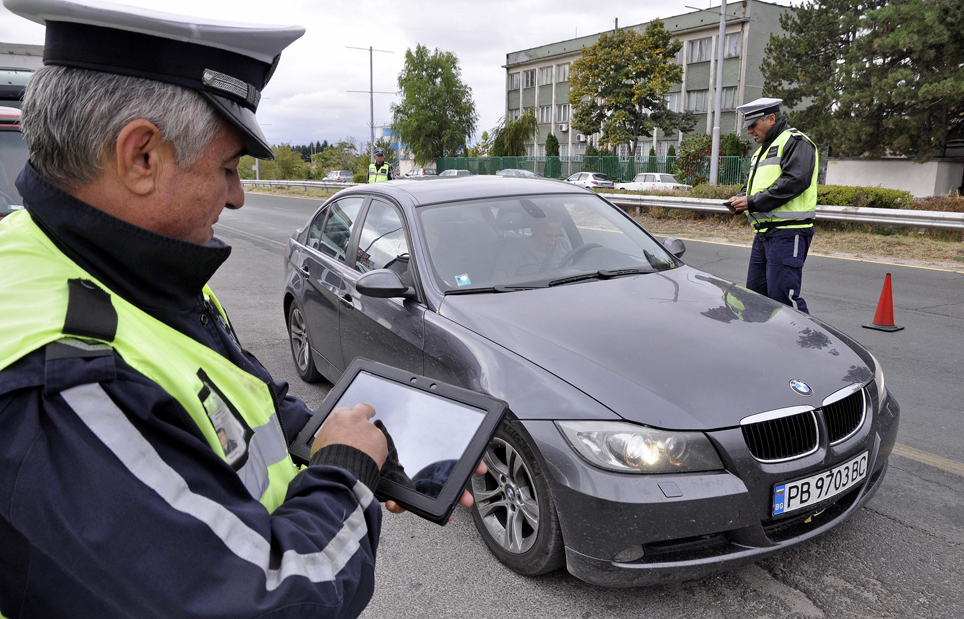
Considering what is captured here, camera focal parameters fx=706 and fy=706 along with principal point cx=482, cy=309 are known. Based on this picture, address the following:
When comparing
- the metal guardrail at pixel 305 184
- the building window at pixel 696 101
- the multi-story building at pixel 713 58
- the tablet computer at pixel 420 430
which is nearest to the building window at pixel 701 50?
the multi-story building at pixel 713 58

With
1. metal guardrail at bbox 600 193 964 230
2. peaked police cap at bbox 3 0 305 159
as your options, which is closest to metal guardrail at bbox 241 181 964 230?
metal guardrail at bbox 600 193 964 230

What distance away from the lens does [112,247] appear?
42.8 inches

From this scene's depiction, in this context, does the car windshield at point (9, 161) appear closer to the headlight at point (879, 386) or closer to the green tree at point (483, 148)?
the headlight at point (879, 386)

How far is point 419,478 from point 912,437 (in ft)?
12.1

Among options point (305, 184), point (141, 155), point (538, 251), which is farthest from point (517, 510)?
point (305, 184)

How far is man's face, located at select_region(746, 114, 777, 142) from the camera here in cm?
616

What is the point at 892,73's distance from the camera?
1096 inches

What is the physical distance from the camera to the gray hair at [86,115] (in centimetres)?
107

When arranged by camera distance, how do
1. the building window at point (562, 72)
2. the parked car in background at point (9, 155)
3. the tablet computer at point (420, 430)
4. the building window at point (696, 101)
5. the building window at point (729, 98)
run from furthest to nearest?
the building window at point (562, 72) < the building window at point (696, 101) < the building window at point (729, 98) < the parked car in background at point (9, 155) < the tablet computer at point (420, 430)

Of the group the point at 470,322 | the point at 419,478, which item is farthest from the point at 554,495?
the point at 419,478

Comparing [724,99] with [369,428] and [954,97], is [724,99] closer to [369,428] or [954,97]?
[954,97]

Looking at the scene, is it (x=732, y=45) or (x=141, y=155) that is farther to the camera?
(x=732, y=45)

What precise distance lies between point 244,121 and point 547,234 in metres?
2.94

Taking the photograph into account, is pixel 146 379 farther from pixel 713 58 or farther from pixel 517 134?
pixel 713 58
